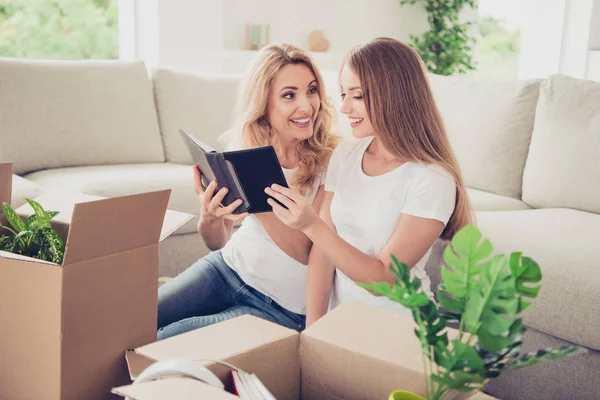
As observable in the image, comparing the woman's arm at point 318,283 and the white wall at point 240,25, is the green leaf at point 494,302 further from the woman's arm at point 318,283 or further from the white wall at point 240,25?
the white wall at point 240,25

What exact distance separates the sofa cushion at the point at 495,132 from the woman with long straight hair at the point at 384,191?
990 mm

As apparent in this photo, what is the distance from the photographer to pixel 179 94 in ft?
10.2

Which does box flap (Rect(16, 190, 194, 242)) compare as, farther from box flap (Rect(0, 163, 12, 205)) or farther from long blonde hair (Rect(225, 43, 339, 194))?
long blonde hair (Rect(225, 43, 339, 194))

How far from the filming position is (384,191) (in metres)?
1.46

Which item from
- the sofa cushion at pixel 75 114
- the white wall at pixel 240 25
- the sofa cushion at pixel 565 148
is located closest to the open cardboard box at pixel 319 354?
the sofa cushion at pixel 565 148

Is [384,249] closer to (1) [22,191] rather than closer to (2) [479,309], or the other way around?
(2) [479,309]

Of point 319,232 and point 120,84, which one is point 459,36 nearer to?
point 120,84

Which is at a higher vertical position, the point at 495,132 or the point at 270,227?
the point at 495,132

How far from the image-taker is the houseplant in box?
0.57 meters

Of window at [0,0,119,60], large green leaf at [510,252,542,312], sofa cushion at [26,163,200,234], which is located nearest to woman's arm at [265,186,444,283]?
large green leaf at [510,252,542,312]

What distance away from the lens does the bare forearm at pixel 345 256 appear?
1347mm

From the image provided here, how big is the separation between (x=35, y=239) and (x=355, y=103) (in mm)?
781

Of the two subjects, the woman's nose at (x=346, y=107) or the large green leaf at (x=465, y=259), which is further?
the woman's nose at (x=346, y=107)

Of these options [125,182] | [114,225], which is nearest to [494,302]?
[114,225]
